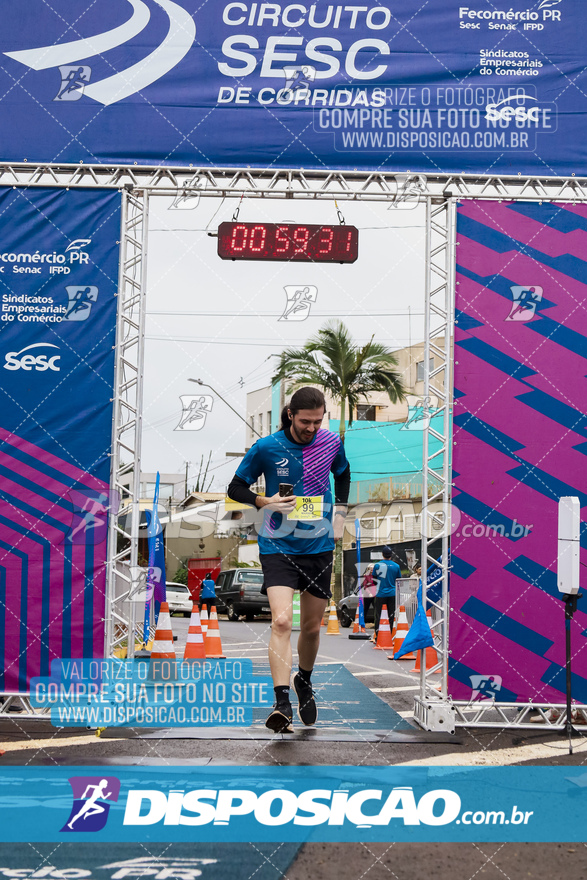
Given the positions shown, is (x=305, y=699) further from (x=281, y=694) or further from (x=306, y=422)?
(x=306, y=422)

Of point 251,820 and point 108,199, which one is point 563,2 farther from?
point 251,820

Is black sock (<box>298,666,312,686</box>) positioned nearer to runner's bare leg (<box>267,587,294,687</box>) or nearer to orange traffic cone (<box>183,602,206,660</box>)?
runner's bare leg (<box>267,587,294,687</box>)

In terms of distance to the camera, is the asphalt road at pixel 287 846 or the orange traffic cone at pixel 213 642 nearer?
the asphalt road at pixel 287 846

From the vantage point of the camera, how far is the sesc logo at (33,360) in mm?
7586

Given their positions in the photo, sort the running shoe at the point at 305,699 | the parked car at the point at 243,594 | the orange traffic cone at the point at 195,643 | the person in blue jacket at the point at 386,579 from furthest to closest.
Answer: the parked car at the point at 243,594, the person in blue jacket at the point at 386,579, the orange traffic cone at the point at 195,643, the running shoe at the point at 305,699

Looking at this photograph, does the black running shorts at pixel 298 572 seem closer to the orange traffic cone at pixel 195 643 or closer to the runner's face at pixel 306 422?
the runner's face at pixel 306 422

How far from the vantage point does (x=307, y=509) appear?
6.37 meters

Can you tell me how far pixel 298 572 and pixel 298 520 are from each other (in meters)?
0.35

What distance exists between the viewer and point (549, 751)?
6352 millimetres

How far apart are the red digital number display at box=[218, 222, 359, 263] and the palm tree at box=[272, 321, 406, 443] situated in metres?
18.0

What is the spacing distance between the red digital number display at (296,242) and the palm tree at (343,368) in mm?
18006

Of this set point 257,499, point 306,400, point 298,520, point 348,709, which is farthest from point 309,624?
point 348,709

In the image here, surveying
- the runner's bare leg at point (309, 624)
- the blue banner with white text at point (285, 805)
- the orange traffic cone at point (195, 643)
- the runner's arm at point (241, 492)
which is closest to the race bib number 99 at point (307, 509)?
the runner's arm at point (241, 492)

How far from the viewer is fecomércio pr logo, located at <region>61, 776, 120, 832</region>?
413 cm
